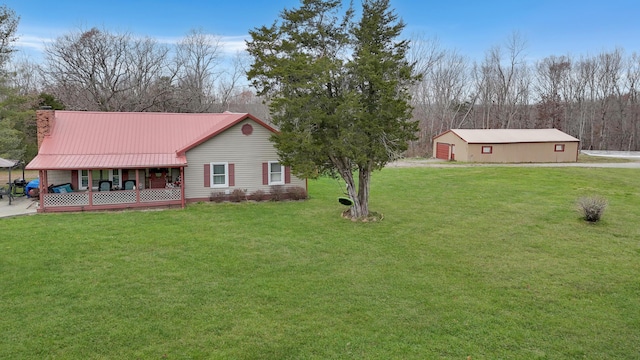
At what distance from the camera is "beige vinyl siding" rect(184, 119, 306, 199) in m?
19.1

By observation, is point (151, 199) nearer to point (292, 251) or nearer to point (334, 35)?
point (292, 251)

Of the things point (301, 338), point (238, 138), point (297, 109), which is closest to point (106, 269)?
point (301, 338)

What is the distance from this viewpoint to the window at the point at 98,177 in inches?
739

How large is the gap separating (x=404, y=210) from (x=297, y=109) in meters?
6.49

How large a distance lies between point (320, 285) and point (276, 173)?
11384mm

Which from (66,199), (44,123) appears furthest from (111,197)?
(44,123)

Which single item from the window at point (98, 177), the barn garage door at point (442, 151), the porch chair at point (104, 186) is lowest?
the porch chair at point (104, 186)

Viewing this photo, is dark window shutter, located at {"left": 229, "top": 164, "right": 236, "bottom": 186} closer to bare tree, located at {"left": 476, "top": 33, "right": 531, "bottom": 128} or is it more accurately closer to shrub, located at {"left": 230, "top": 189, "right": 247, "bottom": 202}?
shrub, located at {"left": 230, "top": 189, "right": 247, "bottom": 202}

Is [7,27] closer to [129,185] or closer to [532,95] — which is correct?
[129,185]

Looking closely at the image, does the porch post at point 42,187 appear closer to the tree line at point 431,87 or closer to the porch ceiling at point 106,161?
the porch ceiling at point 106,161

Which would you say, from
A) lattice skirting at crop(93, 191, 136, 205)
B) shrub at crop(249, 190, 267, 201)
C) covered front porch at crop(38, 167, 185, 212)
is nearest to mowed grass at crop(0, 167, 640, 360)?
covered front porch at crop(38, 167, 185, 212)

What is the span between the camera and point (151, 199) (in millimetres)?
18062

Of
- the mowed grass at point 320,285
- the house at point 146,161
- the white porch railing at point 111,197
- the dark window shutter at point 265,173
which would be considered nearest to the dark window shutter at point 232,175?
the house at point 146,161

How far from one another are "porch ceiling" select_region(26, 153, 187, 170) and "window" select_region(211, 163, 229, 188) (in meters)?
1.52
